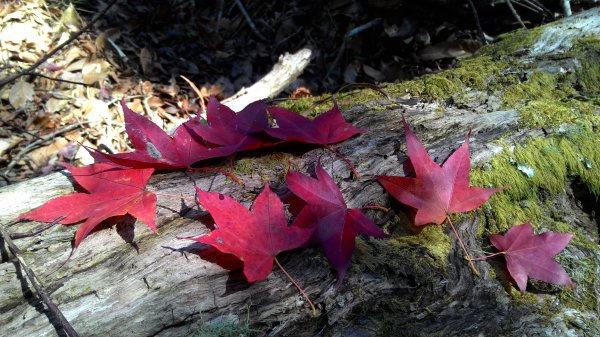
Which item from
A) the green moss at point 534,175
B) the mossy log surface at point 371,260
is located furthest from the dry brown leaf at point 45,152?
the green moss at point 534,175

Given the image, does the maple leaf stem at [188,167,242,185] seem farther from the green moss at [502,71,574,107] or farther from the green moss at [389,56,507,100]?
the green moss at [502,71,574,107]

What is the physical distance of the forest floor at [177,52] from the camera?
9.68ft

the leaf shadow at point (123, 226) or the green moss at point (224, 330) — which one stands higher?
the leaf shadow at point (123, 226)

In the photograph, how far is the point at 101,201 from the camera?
1201 millimetres

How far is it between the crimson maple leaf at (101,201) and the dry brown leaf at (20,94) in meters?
2.11

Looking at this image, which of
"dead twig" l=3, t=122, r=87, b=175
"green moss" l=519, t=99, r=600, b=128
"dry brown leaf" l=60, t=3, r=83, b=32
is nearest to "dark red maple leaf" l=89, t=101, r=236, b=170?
"green moss" l=519, t=99, r=600, b=128

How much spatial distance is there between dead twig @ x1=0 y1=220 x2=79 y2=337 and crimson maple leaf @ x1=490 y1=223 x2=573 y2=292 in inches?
44.2

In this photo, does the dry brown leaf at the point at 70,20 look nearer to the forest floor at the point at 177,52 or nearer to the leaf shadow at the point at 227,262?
the forest floor at the point at 177,52

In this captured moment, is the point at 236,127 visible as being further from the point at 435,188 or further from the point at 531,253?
the point at 531,253

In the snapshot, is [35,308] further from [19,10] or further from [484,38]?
[484,38]

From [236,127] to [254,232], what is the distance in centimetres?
50

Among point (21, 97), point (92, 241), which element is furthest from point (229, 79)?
point (92, 241)

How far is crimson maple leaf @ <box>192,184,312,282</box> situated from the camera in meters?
1.03

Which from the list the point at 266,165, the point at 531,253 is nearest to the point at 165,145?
the point at 266,165
